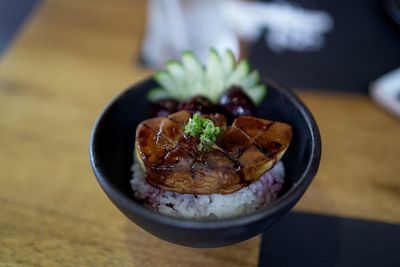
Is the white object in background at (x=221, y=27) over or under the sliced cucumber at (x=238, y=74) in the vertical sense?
under

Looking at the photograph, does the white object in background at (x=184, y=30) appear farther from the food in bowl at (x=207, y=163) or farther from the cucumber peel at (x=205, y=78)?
the food in bowl at (x=207, y=163)

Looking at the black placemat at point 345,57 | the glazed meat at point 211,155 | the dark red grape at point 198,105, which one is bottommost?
the black placemat at point 345,57

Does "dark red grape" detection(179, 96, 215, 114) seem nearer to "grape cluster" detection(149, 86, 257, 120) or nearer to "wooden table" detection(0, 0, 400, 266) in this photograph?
"grape cluster" detection(149, 86, 257, 120)

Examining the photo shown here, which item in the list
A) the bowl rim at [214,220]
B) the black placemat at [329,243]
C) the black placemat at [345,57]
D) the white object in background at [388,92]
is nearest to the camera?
the bowl rim at [214,220]

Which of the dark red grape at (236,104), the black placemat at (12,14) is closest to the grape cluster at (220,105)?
the dark red grape at (236,104)

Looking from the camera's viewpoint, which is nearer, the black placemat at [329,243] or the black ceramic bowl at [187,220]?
the black ceramic bowl at [187,220]

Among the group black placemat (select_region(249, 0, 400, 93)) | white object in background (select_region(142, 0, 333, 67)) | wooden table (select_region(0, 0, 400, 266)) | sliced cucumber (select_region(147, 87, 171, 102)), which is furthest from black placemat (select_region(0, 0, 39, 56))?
sliced cucumber (select_region(147, 87, 171, 102))

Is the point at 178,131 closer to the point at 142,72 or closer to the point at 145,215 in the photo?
the point at 145,215
